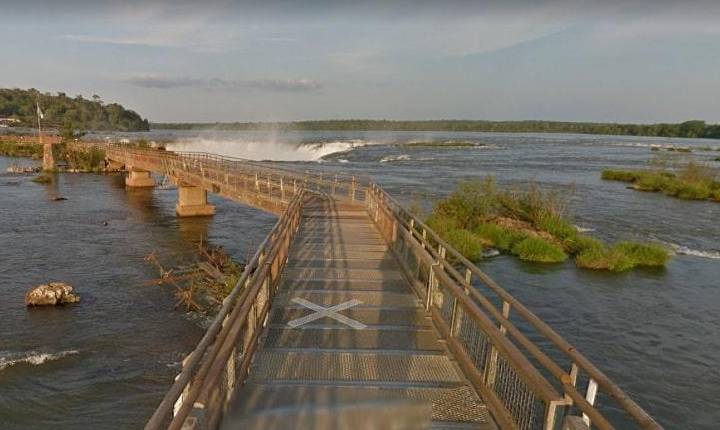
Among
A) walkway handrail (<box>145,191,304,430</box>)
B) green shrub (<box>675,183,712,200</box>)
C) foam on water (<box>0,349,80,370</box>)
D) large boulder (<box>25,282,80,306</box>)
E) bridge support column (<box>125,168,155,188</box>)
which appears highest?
walkway handrail (<box>145,191,304,430</box>)

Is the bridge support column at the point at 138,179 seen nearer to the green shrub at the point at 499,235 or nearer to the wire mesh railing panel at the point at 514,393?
the green shrub at the point at 499,235

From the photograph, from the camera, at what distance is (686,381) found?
40.3 feet

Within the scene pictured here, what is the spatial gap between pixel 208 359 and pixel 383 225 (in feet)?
36.0

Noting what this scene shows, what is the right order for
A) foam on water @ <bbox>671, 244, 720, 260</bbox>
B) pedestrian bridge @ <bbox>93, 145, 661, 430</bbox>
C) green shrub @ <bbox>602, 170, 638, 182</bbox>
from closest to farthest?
1. pedestrian bridge @ <bbox>93, 145, 661, 430</bbox>
2. foam on water @ <bbox>671, 244, 720, 260</bbox>
3. green shrub @ <bbox>602, 170, 638, 182</bbox>

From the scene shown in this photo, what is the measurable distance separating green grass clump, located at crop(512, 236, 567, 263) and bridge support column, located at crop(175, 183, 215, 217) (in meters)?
21.3

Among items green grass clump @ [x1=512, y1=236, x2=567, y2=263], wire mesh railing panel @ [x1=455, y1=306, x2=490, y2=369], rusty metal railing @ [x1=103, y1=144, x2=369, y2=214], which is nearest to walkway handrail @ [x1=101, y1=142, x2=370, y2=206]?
rusty metal railing @ [x1=103, y1=144, x2=369, y2=214]

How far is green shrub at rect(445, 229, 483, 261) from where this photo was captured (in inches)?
835

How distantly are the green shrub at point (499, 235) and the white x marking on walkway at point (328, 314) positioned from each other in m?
17.1

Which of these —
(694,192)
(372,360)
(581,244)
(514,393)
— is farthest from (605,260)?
(694,192)

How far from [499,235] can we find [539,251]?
266cm

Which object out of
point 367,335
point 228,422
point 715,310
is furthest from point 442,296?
point 715,310

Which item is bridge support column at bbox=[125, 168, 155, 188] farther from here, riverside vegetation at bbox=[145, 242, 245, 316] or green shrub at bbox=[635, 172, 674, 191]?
green shrub at bbox=[635, 172, 674, 191]

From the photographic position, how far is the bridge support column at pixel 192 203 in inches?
1277

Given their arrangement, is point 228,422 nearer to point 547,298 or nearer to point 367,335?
point 367,335
